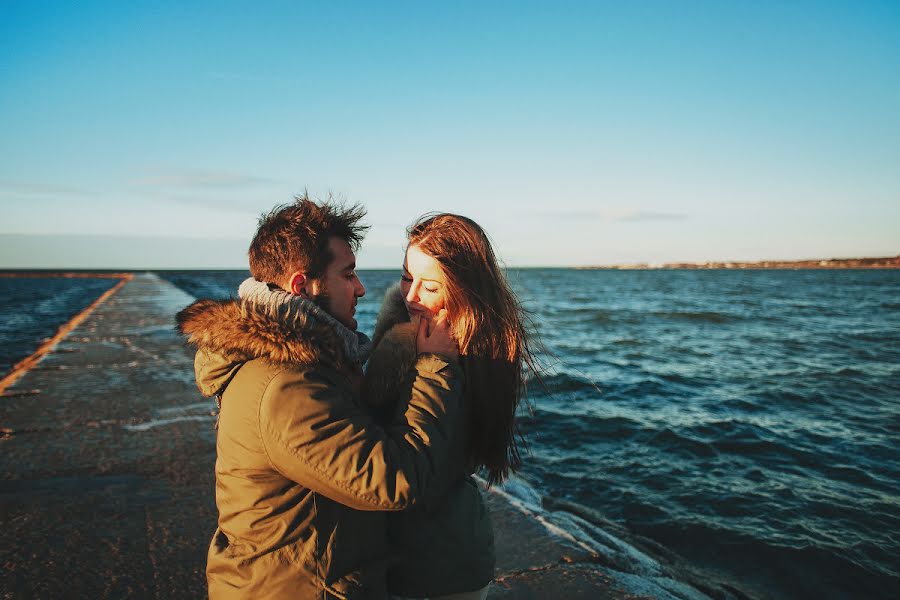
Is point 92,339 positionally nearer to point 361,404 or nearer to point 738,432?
point 361,404

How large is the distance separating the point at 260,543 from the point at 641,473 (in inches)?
235

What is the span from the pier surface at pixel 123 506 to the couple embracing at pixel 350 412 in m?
1.32

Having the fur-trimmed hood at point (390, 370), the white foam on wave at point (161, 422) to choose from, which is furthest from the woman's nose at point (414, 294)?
the white foam on wave at point (161, 422)

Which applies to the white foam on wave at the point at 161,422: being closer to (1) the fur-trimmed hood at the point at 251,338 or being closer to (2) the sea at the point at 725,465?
(2) the sea at the point at 725,465

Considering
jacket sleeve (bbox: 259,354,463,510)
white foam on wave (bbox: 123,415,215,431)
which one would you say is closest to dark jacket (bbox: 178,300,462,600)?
jacket sleeve (bbox: 259,354,463,510)

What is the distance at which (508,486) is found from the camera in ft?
15.5

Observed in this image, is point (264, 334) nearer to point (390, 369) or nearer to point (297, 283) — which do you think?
point (297, 283)

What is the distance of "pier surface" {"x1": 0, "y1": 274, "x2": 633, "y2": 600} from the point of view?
275 centimetres

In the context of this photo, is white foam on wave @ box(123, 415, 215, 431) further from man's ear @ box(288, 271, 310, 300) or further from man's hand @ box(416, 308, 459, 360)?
man's hand @ box(416, 308, 459, 360)

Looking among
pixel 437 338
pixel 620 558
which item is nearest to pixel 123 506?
pixel 437 338

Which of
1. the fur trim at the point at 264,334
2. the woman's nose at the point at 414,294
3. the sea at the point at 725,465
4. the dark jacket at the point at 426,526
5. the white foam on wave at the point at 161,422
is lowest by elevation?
the sea at the point at 725,465

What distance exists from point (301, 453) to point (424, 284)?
0.70m

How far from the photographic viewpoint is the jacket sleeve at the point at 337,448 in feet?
4.52

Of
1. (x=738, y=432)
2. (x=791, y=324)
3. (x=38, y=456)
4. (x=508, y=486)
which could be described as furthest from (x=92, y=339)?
(x=791, y=324)
